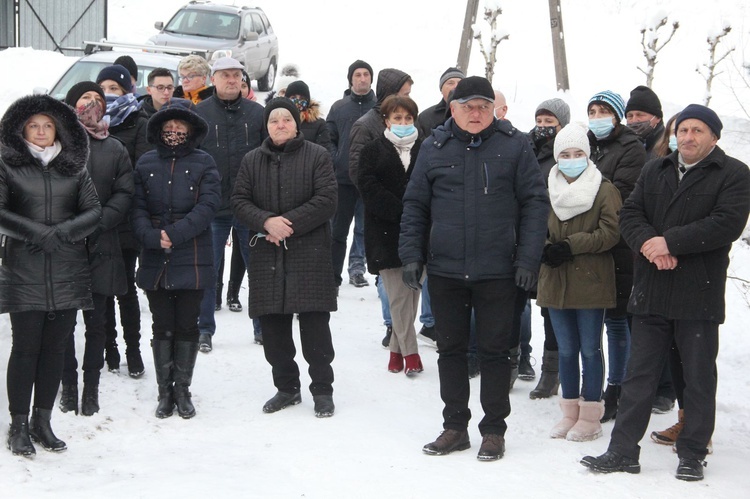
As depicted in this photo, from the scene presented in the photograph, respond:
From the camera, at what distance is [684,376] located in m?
5.22

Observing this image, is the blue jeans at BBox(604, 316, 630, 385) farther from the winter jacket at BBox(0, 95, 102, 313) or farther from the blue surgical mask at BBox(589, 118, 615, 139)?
the winter jacket at BBox(0, 95, 102, 313)

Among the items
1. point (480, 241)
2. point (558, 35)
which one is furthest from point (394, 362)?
point (558, 35)

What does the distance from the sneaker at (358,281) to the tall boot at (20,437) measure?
5.10 metres

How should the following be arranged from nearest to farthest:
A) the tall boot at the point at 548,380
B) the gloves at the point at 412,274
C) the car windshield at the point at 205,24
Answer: the gloves at the point at 412,274
the tall boot at the point at 548,380
the car windshield at the point at 205,24

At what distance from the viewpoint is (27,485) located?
473 cm

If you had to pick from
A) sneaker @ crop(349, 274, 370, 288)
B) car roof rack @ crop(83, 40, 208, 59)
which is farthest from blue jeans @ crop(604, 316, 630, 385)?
car roof rack @ crop(83, 40, 208, 59)

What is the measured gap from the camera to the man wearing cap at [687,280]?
504 centimetres

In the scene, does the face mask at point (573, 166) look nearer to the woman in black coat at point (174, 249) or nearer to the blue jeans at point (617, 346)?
the blue jeans at point (617, 346)

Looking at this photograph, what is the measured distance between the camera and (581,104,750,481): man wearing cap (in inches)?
198

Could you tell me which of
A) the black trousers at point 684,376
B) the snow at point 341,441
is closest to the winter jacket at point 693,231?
the black trousers at point 684,376

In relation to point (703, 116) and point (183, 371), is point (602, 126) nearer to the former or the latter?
point (703, 116)

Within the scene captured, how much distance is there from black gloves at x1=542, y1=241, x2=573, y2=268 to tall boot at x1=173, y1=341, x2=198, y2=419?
232cm

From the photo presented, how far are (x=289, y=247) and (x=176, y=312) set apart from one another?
84 cm

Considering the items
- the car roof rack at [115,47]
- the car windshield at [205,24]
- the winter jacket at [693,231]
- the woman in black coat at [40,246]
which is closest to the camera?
the winter jacket at [693,231]
